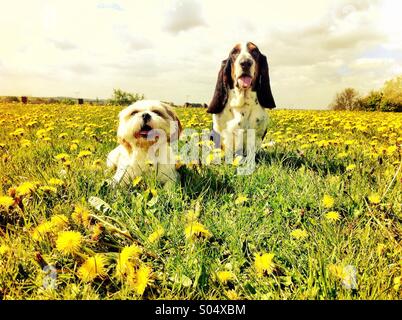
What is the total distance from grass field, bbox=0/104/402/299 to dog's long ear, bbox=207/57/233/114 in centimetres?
137

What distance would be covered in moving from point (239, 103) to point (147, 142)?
A: 1.46m

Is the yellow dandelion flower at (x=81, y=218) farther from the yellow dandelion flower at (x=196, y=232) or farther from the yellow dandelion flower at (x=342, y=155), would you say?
the yellow dandelion flower at (x=342, y=155)

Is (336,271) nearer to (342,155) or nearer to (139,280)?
(139,280)

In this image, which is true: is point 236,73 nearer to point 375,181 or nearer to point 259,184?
point 259,184

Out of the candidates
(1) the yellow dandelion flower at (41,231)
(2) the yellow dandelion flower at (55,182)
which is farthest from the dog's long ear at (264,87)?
(1) the yellow dandelion flower at (41,231)

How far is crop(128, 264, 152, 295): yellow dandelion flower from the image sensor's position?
1.28 m

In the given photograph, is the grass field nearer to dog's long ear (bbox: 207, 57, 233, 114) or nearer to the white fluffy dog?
the white fluffy dog

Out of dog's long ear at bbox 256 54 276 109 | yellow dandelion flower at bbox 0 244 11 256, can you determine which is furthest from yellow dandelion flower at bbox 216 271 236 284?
dog's long ear at bbox 256 54 276 109

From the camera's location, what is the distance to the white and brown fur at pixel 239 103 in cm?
362

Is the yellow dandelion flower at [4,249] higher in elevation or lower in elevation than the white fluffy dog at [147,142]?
lower

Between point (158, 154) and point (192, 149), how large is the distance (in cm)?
88

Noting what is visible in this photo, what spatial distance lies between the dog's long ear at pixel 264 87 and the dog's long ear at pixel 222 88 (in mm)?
297

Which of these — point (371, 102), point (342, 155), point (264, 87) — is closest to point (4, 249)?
point (342, 155)

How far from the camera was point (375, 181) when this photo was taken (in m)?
2.51
